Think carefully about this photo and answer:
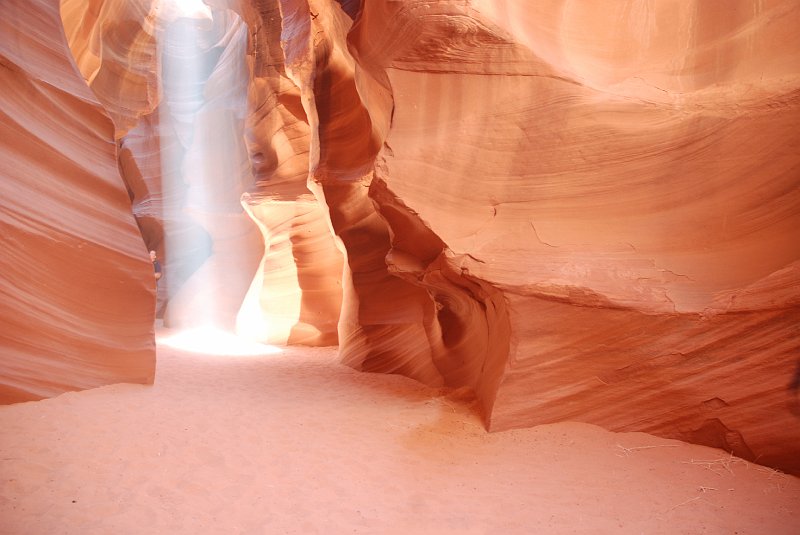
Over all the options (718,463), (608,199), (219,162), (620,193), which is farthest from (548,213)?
(219,162)

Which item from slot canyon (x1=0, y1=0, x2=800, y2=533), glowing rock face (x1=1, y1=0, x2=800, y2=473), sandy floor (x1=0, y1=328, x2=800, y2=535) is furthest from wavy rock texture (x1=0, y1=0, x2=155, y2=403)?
glowing rock face (x1=1, y1=0, x2=800, y2=473)

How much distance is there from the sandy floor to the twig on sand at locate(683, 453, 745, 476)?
0.01 m

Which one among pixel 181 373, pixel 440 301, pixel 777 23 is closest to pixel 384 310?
pixel 440 301

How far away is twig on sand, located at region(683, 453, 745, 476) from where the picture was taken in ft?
14.3

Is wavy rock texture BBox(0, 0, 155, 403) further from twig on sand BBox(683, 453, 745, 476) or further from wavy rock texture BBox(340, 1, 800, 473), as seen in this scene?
twig on sand BBox(683, 453, 745, 476)

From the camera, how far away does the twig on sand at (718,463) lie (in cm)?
435

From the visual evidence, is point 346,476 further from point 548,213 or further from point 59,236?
point 59,236

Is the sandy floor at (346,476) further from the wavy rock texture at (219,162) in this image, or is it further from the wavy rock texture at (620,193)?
the wavy rock texture at (219,162)

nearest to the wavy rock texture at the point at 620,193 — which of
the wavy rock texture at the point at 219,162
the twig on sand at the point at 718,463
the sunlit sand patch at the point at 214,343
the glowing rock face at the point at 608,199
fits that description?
the glowing rock face at the point at 608,199

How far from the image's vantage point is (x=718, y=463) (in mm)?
4430

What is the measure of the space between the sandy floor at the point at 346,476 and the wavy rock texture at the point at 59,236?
1.45 feet

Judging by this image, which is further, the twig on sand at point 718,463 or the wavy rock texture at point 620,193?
the wavy rock texture at point 620,193

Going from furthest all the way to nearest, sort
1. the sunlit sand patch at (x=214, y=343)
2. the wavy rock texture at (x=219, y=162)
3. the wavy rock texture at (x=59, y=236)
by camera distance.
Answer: the wavy rock texture at (x=219, y=162) → the sunlit sand patch at (x=214, y=343) → the wavy rock texture at (x=59, y=236)

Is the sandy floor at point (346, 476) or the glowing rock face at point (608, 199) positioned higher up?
the glowing rock face at point (608, 199)
